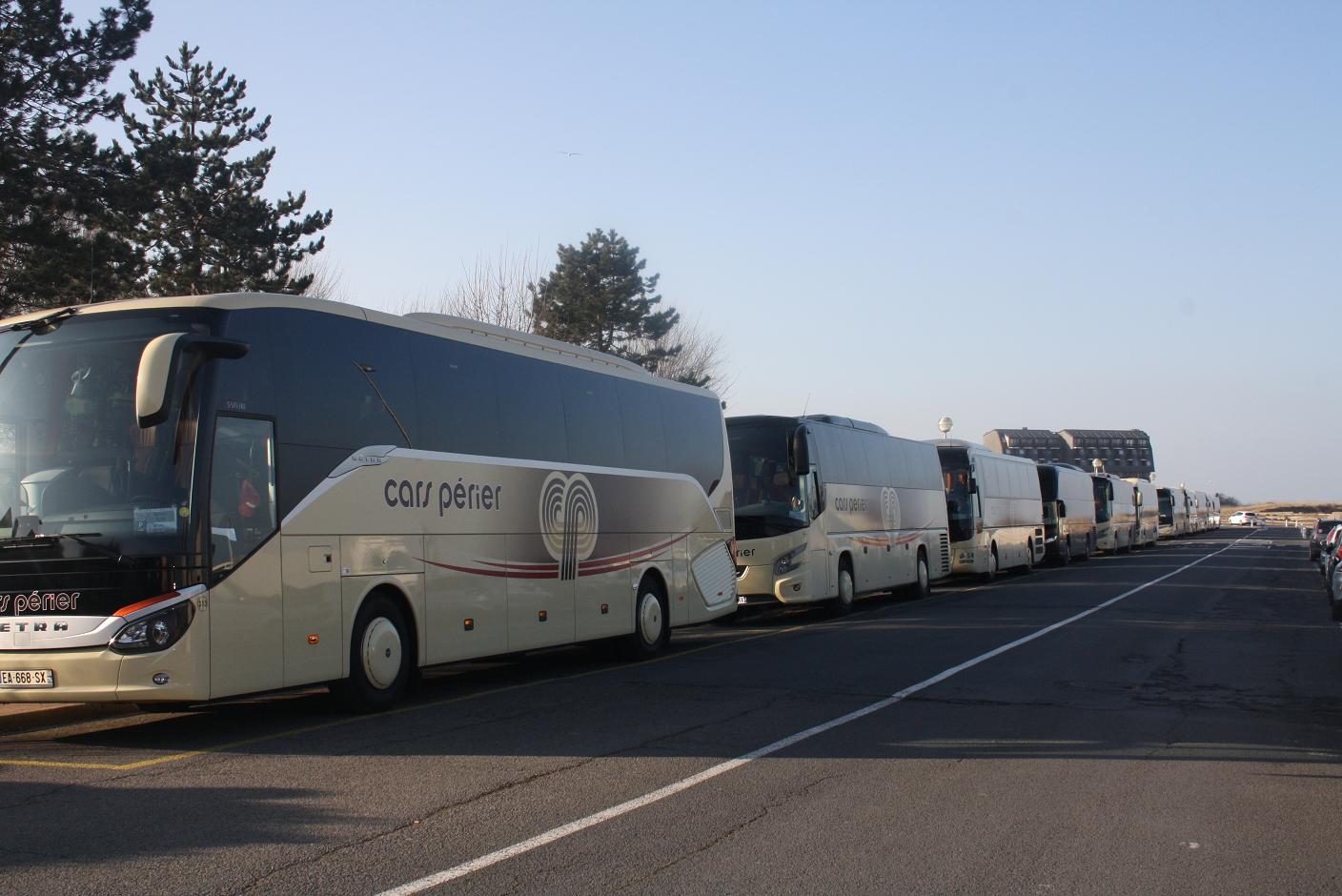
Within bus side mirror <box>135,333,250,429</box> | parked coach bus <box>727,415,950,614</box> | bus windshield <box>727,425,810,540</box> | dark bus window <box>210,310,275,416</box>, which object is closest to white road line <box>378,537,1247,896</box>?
bus side mirror <box>135,333,250,429</box>

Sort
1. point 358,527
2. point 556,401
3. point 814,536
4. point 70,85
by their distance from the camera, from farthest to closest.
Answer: point 70,85
point 814,536
point 556,401
point 358,527

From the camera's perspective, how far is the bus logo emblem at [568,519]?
13750 millimetres

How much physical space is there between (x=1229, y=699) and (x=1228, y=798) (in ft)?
15.8

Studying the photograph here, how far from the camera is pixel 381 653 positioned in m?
11.0

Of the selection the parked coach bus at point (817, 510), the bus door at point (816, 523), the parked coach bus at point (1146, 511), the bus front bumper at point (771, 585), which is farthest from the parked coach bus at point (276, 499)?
the parked coach bus at point (1146, 511)

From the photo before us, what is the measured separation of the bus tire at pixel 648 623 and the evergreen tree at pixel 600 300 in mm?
29276

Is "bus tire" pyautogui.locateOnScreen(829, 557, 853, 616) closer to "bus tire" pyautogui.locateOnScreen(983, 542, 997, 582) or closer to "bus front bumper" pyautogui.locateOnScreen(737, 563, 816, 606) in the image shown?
"bus front bumper" pyautogui.locateOnScreen(737, 563, 816, 606)

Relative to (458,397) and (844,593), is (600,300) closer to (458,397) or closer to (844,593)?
(844,593)

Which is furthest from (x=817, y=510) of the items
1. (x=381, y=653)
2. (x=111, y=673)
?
(x=111, y=673)

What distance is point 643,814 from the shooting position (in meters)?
6.95

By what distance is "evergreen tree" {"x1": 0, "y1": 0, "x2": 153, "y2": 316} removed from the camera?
2327cm

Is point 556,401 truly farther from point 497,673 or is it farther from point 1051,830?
point 1051,830

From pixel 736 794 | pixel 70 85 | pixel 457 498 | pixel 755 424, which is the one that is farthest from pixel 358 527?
pixel 70 85

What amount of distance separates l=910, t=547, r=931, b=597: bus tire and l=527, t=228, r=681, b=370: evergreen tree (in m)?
A: 19.3
